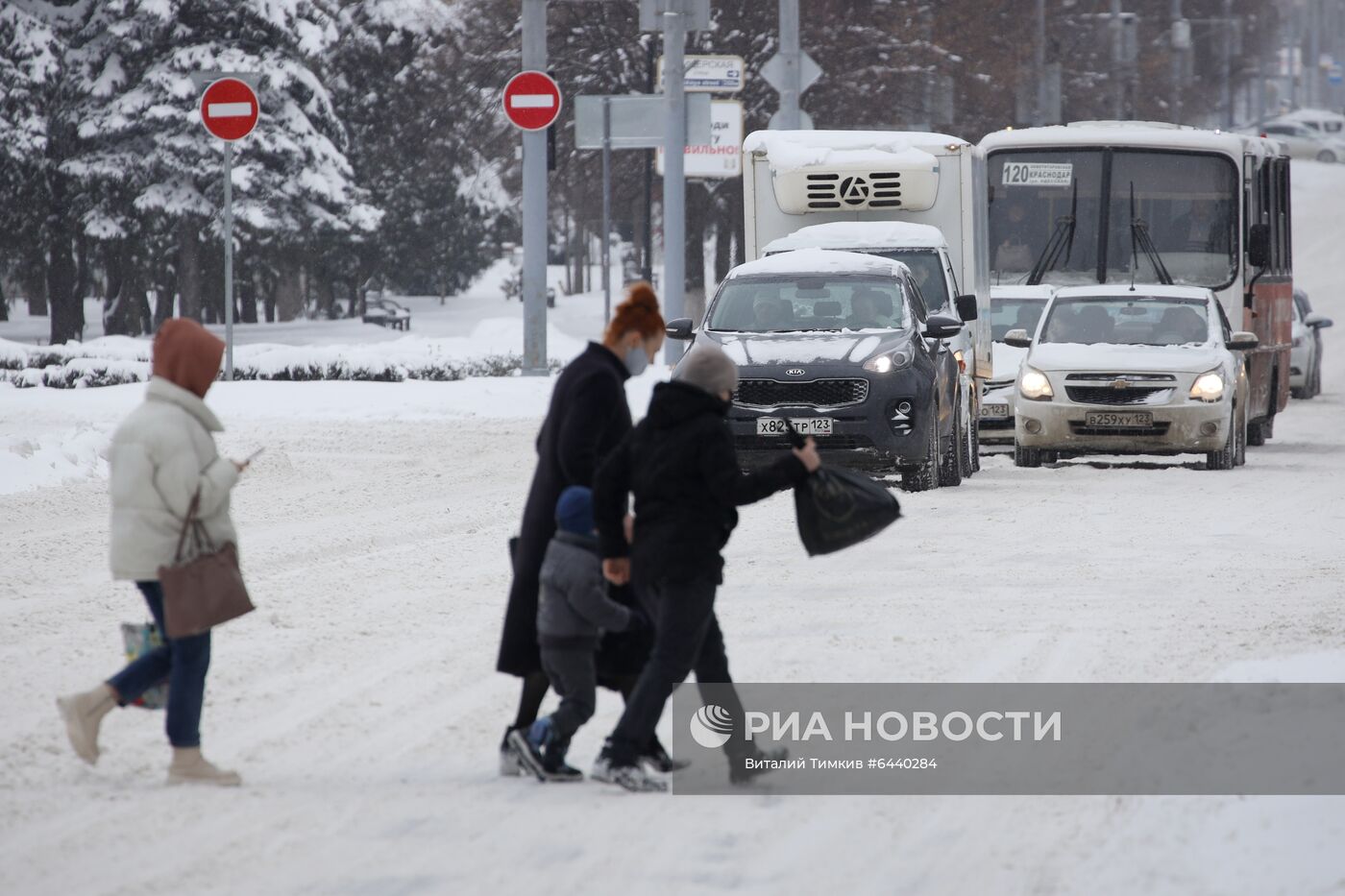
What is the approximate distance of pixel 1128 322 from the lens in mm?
20078

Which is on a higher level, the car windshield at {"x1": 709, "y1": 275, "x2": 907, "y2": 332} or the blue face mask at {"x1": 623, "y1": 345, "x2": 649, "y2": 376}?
the blue face mask at {"x1": 623, "y1": 345, "x2": 649, "y2": 376}

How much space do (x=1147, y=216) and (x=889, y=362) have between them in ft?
23.9

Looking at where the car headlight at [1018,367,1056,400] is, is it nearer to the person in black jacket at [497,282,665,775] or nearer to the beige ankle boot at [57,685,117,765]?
the person in black jacket at [497,282,665,775]

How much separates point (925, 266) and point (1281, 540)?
255 inches

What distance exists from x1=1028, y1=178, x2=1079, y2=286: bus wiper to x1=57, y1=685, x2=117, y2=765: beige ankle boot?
1763 centimetres

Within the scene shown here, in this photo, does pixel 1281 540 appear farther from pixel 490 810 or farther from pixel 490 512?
pixel 490 810

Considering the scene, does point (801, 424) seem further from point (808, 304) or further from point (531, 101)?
point (531, 101)

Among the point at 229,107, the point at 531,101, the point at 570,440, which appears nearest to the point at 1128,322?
the point at 229,107

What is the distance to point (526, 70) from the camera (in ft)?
91.4

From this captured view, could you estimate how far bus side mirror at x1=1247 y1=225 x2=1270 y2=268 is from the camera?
72.1 feet

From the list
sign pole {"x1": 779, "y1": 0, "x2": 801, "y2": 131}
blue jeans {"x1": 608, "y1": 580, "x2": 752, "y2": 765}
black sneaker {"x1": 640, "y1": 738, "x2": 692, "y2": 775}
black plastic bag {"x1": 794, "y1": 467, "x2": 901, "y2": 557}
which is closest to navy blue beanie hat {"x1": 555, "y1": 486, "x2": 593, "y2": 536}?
blue jeans {"x1": 608, "y1": 580, "x2": 752, "y2": 765}

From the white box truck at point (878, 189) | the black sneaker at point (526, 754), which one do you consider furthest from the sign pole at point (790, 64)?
the black sneaker at point (526, 754)

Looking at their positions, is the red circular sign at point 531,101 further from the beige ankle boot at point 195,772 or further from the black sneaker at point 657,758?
the beige ankle boot at point 195,772

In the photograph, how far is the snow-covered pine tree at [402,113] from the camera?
48.3m
